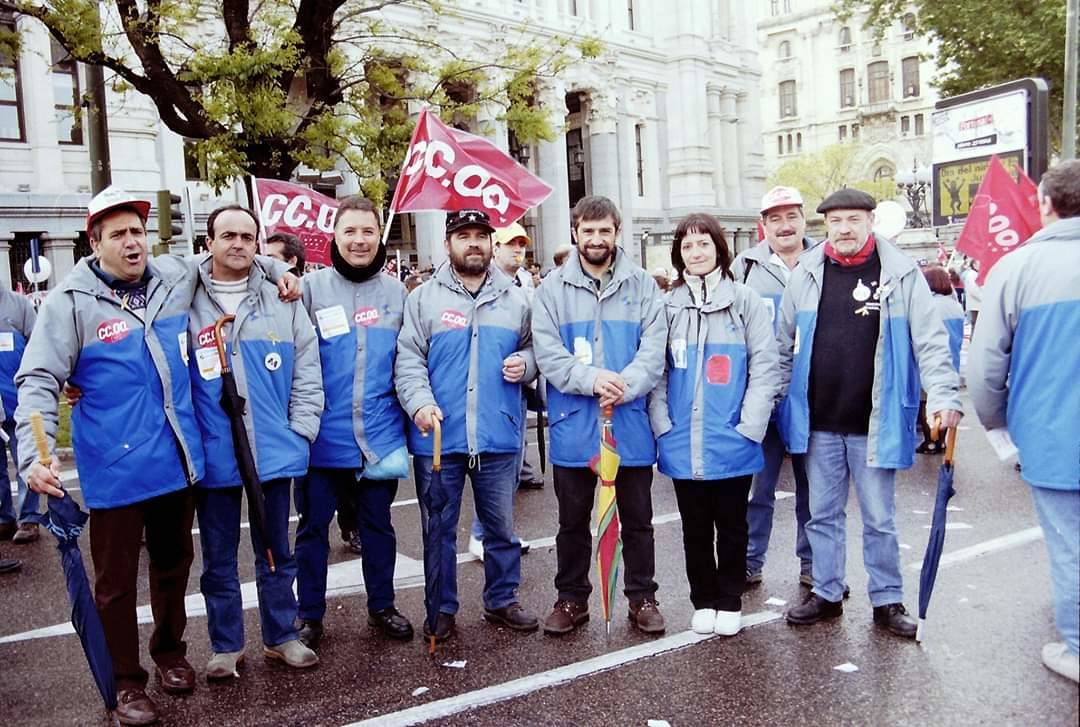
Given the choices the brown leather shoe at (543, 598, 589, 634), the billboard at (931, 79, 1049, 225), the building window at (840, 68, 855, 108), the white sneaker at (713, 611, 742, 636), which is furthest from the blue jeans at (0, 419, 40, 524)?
the building window at (840, 68, 855, 108)

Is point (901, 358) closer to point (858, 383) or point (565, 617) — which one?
point (858, 383)

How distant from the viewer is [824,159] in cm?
7206

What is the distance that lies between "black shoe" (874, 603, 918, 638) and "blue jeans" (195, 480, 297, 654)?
300 cm

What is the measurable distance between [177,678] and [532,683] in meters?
1.66

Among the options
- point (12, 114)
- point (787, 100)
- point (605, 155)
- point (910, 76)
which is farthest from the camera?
point (787, 100)

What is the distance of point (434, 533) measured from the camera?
503cm

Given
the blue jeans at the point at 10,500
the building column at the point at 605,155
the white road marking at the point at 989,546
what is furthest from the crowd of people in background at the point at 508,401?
the building column at the point at 605,155

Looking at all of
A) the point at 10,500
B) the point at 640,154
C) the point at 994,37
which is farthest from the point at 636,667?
the point at 640,154

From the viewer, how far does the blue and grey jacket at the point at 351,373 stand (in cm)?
518

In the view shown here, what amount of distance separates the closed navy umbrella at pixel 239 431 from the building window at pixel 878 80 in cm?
8880

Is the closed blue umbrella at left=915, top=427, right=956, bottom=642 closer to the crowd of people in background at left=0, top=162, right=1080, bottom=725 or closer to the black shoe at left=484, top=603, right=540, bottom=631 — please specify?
the crowd of people in background at left=0, top=162, right=1080, bottom=725

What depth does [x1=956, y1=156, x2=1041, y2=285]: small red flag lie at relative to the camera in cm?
934

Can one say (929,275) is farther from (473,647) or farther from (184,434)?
(184,434)

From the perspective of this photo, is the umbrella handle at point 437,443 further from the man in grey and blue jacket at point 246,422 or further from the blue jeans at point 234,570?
the blue jeans at point 234,570
